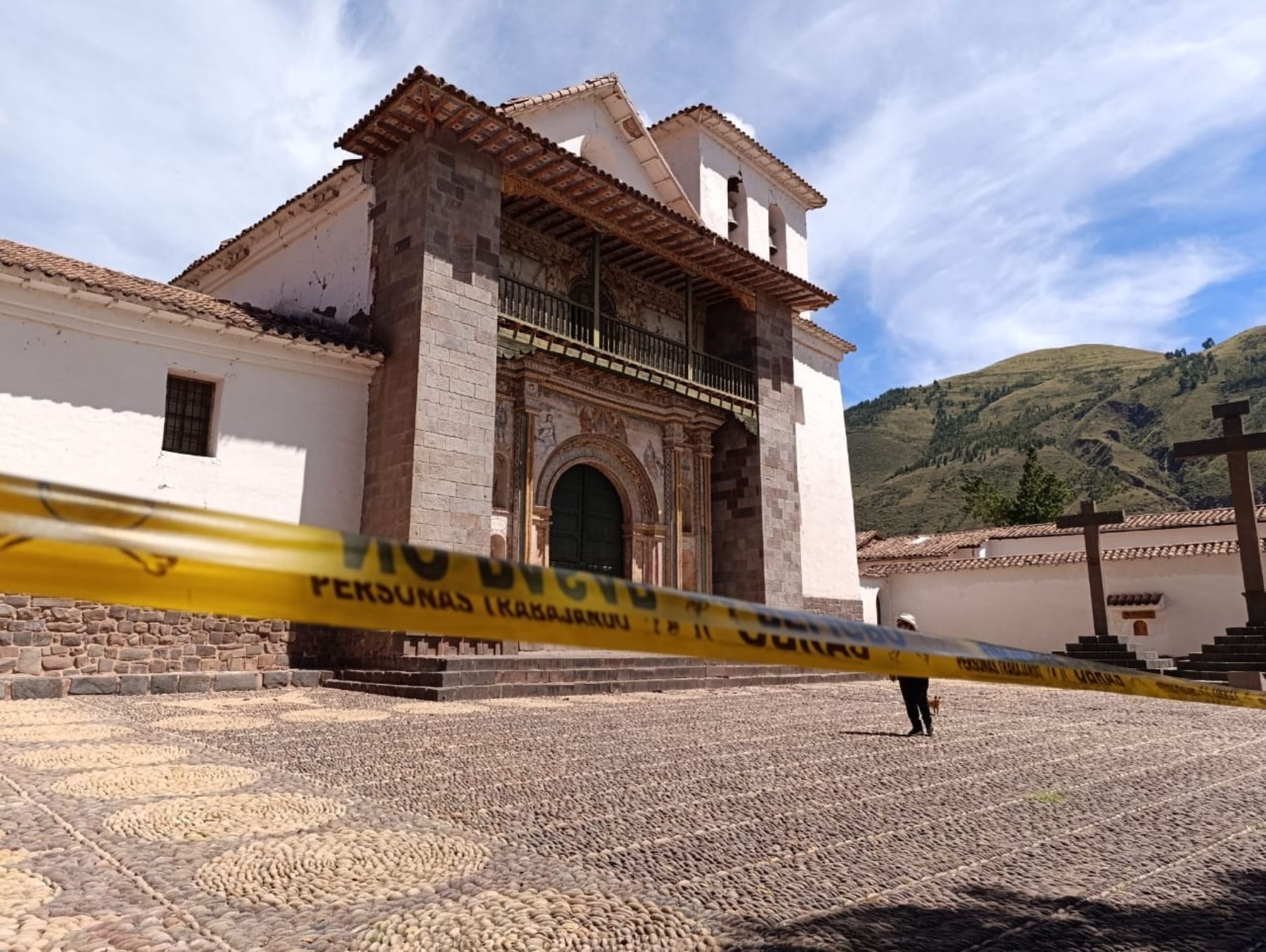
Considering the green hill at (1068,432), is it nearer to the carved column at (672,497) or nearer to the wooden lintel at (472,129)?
the carved column at (672,497)

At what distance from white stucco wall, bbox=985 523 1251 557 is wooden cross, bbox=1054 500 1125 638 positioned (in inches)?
205

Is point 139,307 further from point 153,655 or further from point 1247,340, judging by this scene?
point 1247,340

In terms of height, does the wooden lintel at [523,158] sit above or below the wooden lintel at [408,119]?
below

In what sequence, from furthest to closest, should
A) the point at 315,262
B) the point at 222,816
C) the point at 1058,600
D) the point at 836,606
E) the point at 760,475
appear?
the point at 1058,600 → the point at 836,606 → the point at 760,475 → the point at 315,262 → the point at 222,816

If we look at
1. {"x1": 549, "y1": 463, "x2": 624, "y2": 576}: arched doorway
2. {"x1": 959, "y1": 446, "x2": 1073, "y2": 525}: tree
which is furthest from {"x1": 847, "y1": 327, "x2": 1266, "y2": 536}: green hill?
{"x1": 549, "y1": 463, "x2": 624, "y2": 576}: arched doorway

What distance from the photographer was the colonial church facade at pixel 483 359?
9.45 metres

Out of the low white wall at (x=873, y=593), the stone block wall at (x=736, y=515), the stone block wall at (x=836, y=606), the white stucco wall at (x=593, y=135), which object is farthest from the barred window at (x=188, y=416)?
the low white wall at (x=873, y=593)

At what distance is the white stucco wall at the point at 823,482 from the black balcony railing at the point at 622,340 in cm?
283

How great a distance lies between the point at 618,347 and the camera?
14172mm

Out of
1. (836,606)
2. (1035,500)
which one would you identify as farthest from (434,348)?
(1035,500)

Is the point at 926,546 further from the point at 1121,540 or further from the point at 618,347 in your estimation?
the point at 618,347

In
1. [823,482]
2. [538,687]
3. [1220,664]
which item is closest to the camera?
[538,687]

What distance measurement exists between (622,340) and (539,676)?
6.77 meters

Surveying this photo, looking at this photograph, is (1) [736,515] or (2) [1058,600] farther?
(2) [1058,600]
